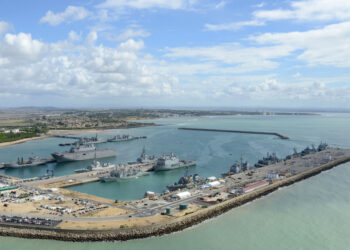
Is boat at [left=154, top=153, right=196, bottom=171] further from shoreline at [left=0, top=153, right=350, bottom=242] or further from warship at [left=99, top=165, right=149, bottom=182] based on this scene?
shoreline at [left=0, top=153, right=350, bottom=242]

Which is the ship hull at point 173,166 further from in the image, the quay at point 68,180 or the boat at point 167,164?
the quay at point 68,180

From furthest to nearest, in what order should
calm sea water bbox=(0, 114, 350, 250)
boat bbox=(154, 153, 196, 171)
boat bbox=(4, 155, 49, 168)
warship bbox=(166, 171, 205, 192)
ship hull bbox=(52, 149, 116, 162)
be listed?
1. ship hull bbox=(52, 149, 116, 162)
2. boat bbox=(4, 155, 49, 168)
3. boat bbox=(154, 153, 196, 171)
4. warship bbox=(166, 171, 205, 192)
5. calm sea water bbox=(0, 114, 350, 250)

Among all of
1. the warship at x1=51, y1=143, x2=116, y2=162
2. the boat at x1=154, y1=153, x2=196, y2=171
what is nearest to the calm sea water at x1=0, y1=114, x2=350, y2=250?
the boat at x1=154, y1=153, x2=196, y2=171

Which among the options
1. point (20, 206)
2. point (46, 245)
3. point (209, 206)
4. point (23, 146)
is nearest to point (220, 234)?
point (209, 206)

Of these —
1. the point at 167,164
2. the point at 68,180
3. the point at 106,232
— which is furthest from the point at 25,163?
the point at 106,232

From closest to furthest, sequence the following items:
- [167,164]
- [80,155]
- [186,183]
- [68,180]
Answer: [186,183], [68,180], [167,164], [80,155]

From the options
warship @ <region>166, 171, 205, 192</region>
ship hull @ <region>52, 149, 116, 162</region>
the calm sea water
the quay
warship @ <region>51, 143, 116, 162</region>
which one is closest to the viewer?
the calm sea water

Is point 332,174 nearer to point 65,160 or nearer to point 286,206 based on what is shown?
point 286,206

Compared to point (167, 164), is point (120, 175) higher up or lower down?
lower down

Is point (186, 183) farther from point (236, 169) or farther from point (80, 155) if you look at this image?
point (80, 155)
